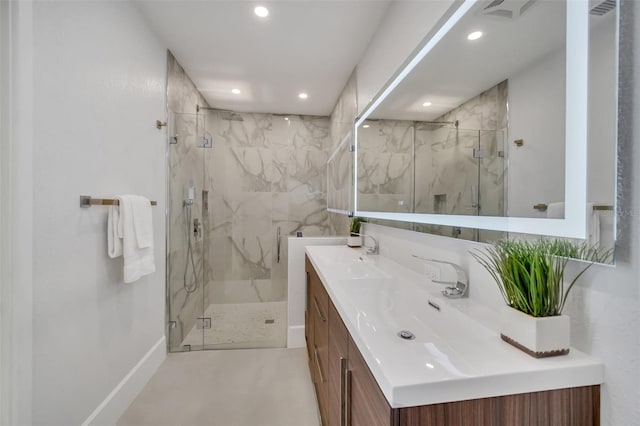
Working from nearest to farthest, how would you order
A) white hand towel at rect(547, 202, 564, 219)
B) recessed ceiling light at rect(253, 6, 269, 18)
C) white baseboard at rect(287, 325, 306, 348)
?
white hand towel at rect(547, 202, 564, 219) < recessed ceiling light at rect(253, 6, 269, 18) < white baseboard at rect(287, 325, 306, 348)

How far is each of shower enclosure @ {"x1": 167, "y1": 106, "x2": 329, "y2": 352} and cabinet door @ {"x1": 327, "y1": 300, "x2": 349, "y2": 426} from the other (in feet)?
4.70

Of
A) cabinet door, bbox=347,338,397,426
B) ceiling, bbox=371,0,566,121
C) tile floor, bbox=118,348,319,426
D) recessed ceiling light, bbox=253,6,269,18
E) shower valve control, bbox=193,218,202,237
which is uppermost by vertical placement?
recessed ceiling light, bbox=253,6,269,18

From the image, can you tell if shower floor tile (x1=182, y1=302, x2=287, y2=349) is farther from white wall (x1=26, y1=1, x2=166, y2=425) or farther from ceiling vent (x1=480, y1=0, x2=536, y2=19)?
ceiling vent (x1=480, y1=0, x2=536, y2=19)

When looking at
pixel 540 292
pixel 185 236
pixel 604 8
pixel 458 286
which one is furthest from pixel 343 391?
pixel 185 236

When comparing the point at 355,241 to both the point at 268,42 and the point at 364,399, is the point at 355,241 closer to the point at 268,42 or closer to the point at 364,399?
the point at 364,399

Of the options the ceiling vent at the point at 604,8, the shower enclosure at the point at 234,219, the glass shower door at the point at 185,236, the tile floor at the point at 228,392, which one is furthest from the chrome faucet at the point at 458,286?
the glass shower door at the point at 185,236

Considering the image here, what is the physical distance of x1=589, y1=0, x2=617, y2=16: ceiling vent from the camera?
0.56 m

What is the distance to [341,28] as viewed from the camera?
1928 millimetres

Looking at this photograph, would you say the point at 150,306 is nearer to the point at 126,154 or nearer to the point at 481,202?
the point at 126,154

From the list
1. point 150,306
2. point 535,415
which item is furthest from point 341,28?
point 150,306

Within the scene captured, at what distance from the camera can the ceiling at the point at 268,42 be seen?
5.74 ft

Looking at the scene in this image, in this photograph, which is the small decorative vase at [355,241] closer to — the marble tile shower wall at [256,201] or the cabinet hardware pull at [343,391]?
the marble tile shower wall at [256,201]

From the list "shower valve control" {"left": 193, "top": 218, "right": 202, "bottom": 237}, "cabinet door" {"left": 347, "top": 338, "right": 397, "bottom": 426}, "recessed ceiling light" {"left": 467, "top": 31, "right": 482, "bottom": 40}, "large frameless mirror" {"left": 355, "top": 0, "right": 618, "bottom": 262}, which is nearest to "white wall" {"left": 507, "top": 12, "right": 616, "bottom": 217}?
"large frameless mirror" {"left": 355, "top": 0, "right": 618, "bottom": 262}

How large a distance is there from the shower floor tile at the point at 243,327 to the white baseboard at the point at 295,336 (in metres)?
0.08
